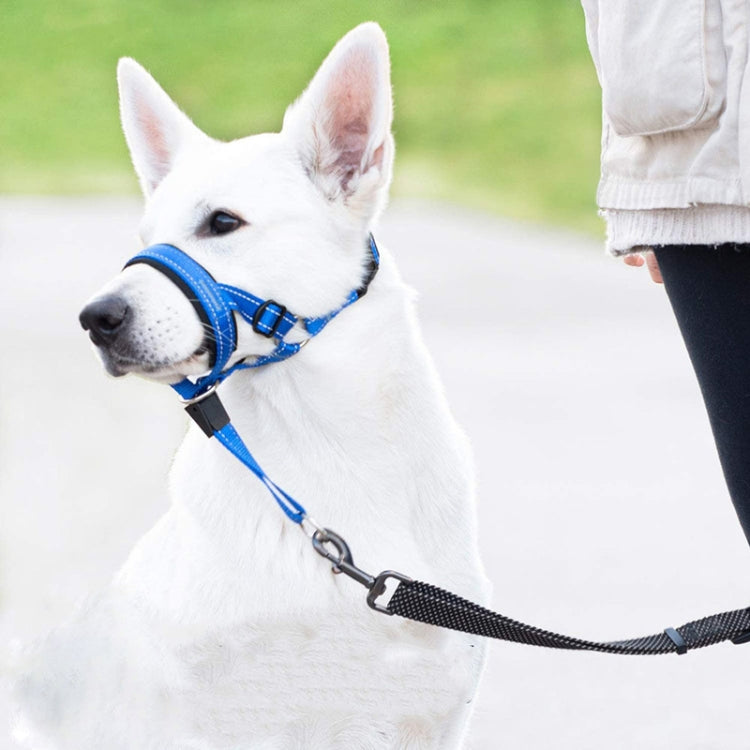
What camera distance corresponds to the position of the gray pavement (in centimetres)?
398

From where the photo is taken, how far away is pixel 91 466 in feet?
20.9

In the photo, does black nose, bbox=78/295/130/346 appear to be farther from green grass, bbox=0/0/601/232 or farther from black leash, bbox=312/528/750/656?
green grass, bbox=0/0/601/232

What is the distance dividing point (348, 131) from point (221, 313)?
18.6 inches

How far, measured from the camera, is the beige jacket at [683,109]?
2031mm

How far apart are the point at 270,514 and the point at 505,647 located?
195cm

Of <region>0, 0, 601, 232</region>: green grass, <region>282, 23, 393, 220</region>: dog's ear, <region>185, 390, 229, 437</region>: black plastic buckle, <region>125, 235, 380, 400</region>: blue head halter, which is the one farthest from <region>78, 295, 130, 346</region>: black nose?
<region>0, 0, 601, 232</region>: green grass

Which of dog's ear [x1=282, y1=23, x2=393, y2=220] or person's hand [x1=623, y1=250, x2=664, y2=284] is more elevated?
dog's ear [x1=282, y1=23, x2=393, y2=220]

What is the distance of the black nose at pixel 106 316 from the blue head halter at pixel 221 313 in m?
0.10

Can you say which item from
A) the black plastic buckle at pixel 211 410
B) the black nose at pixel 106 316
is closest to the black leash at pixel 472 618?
the black plastic buckle at pixel 211 410

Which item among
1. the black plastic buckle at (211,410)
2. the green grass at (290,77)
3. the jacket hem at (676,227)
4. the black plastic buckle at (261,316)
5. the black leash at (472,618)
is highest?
the jacket hem at (676,227)

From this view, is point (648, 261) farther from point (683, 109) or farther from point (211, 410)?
point (211, 410)

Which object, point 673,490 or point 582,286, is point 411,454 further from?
point 582,286

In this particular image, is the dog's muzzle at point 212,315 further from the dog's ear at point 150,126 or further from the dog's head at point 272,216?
the dog's ear at point 150,126

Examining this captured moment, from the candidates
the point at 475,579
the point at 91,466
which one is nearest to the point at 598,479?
the point at 91,466
